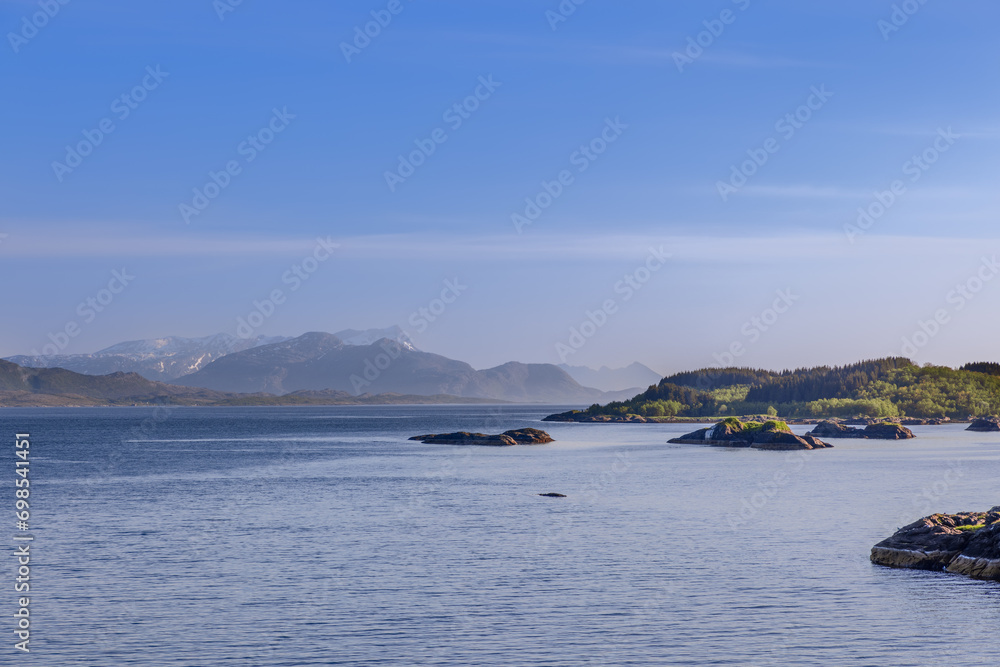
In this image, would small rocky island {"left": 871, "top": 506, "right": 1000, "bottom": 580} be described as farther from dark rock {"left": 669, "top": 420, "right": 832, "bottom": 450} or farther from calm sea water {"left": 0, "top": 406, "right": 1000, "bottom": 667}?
dark rock {"left": 669, "top": 420, "right": 832, "bottom": 450}

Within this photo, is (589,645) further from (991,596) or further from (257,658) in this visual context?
(991,596)

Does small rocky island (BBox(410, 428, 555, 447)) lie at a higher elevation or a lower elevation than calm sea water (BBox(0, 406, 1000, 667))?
higher

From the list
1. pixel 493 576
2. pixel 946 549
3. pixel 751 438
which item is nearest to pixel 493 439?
pixel 751 438

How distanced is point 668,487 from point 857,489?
16.9 m

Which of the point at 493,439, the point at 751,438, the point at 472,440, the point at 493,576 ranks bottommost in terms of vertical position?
the point at 493,576

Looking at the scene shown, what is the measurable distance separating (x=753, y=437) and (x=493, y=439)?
48.4 metres

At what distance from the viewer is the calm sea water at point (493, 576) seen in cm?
3109

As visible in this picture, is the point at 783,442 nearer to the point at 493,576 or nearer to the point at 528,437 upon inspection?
the point at 528,437

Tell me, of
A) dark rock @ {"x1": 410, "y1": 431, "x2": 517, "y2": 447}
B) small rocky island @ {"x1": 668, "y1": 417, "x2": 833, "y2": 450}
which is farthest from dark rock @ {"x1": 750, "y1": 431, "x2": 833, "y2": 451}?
dark rock @ {"x1": 410, "y1": 431, "x2": 517, "y2": 447}

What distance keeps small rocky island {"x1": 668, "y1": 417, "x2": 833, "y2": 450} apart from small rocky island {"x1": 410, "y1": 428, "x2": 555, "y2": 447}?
2791 centimetres

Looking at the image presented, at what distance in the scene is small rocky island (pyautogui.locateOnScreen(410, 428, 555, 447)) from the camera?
543 feet

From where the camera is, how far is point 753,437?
550 ft

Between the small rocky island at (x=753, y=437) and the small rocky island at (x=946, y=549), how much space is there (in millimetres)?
114093

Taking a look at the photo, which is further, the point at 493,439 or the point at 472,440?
the point at 472,440
